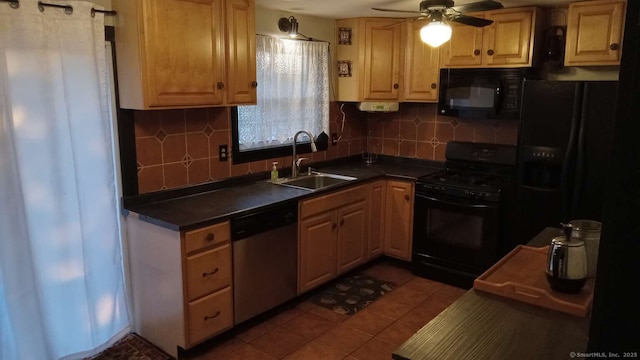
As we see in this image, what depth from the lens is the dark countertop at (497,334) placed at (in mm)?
1390

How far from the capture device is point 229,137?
11.8 feet

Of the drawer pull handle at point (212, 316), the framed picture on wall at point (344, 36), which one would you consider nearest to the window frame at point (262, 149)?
the framed picture on wall at point (344, 36)

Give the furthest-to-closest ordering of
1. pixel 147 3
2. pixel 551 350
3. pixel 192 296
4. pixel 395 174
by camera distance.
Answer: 1. pixel 395 174
2. pixel 192 296
3. pixel 147 3
4. pixel 551 350

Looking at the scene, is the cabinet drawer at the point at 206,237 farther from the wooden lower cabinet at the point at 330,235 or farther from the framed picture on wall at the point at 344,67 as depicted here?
the framed picture on wall at the point at 344,67

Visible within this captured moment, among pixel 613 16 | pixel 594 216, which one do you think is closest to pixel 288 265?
pixel 594 216

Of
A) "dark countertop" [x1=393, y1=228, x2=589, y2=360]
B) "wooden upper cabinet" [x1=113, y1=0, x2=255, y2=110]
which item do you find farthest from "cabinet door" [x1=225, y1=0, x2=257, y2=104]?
"dark countertop" [x1=393, y1=228, x2=589, y2=360]

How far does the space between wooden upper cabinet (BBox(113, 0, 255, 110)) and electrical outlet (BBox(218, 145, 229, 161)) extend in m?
0.52

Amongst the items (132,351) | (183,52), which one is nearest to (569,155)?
(183,52)

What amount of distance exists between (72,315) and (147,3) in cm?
184

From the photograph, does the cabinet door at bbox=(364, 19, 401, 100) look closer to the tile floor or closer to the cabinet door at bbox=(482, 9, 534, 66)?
the cabinet door at bbox=(482, 9, 534, 66)

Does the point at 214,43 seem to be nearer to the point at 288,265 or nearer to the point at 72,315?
the point at 288,265

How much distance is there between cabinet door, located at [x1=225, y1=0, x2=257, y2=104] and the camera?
10.2 ft

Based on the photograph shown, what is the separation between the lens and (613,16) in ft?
10.7

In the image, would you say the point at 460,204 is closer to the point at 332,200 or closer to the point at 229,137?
the point at 332,200
